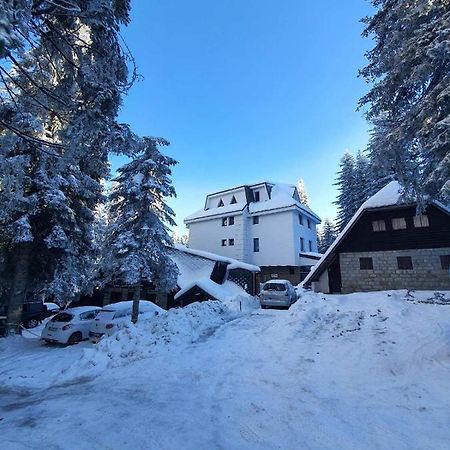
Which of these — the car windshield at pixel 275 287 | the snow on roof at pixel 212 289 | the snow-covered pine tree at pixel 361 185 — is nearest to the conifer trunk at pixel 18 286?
the snow on roof at pixel 212 289

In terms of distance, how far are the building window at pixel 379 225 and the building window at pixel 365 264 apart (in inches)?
87.5

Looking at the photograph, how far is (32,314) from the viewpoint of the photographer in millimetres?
22078

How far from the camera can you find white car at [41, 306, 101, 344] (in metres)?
13.3

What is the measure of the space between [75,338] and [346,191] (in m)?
34.4

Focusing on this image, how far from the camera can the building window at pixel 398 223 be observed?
19141mm

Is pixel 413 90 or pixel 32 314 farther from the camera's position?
pixel 32 314

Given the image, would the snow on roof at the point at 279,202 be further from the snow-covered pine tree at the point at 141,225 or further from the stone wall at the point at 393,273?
the snow-covered pine tree at the point at 141,225

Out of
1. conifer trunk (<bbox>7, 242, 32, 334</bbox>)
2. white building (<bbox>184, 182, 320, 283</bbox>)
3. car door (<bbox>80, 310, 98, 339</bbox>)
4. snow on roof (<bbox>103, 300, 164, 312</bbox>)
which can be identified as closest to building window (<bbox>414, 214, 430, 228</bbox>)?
white building (<bbox>184, 182, 320, 283</bbox>)

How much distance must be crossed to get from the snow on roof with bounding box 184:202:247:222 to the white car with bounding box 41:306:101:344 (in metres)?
22.6

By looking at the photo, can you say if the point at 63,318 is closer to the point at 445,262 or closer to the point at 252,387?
the point at 252,387

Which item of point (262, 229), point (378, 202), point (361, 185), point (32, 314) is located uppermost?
point (361, 185)

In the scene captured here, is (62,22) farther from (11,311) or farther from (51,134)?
(11,311)

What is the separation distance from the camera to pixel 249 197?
36438mm

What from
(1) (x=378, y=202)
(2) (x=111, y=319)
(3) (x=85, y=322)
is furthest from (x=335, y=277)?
(3) (x=85, y=322)
